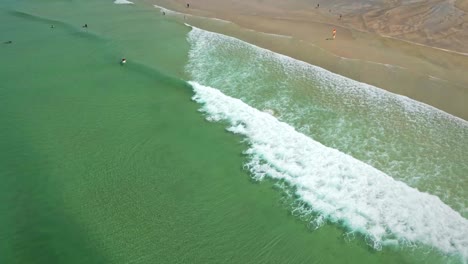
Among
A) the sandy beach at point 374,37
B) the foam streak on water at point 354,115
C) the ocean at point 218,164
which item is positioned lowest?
the ocean at point 218,164

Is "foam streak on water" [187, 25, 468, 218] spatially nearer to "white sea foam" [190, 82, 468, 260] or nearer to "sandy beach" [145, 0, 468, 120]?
"white sea foam" [190, 82, 468, 260]

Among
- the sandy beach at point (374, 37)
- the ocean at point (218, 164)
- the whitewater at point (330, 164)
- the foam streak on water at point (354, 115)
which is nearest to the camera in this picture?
the ocean at point (218, 164)

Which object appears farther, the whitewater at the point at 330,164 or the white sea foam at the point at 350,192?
the whitewater at the point at 330,164

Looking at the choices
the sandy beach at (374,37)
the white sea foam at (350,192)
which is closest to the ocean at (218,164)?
the white sea foam at (350,192)

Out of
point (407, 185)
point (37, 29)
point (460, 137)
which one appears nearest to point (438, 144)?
point (460, 137)

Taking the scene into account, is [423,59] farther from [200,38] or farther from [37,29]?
[37,29]

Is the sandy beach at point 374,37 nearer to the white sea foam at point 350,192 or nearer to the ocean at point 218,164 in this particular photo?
the ocean at point 218,164
